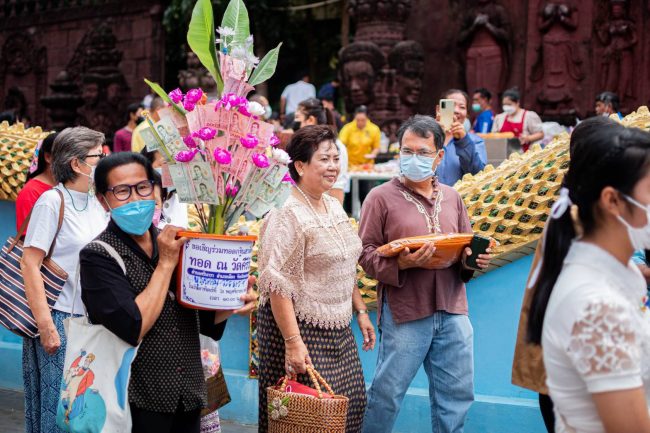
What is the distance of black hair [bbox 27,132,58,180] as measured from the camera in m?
4.89

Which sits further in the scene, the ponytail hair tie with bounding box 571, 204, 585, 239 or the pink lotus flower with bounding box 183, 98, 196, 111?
the pink lotus flower with bounding box 183, 98, 196, 111

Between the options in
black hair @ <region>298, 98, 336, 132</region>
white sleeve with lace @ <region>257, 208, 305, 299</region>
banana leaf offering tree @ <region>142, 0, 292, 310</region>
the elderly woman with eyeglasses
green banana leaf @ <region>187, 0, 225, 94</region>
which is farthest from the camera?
black hair @ <region>298, 98, 336, 132</region>

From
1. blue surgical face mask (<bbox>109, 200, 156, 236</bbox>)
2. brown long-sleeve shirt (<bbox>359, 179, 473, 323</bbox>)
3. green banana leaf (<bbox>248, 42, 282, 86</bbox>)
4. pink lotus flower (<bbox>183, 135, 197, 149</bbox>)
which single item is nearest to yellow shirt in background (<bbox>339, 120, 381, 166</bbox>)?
brown long-sleeve shirt (<bbox>359, 179, 473, 323</bbox>)

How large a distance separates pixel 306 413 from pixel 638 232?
1.86 metres

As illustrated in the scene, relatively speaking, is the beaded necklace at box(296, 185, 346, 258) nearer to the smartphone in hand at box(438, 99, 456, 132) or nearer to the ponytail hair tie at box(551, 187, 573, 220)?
the ponytail hair tie at box(551, 187, 573, 220)

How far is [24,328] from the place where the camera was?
4699 mm

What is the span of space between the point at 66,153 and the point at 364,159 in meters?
7.19

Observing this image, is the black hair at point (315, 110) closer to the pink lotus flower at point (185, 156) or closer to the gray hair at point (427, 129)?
the gray hair at point (427, 129)

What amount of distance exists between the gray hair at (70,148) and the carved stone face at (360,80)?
359 inches

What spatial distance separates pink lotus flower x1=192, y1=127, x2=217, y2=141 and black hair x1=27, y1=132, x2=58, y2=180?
147 centimetres

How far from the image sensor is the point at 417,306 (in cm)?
455

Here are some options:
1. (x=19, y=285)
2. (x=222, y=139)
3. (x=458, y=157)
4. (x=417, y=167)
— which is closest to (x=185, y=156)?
(x=222, y=139)

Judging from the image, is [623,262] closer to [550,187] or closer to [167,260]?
[167,260]

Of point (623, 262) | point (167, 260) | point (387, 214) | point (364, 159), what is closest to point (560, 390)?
point (623, 262)
